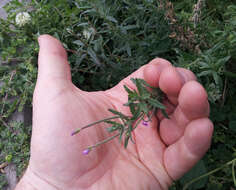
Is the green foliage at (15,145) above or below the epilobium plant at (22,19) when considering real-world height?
below

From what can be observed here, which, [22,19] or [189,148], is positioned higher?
[22,19]

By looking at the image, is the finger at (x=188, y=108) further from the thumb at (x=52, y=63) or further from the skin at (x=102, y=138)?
the thumb at (x=52, y=63)

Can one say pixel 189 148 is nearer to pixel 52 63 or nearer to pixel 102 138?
pixel 102 138

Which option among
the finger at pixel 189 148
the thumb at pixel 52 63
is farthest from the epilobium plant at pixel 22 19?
the finger at pixel 189 148

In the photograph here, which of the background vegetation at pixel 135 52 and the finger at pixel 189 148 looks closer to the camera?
the finger at pixel 189 148

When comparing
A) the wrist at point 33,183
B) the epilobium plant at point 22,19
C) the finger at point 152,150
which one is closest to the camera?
the wrist at point 33,183

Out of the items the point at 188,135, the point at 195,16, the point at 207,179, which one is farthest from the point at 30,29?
the point at 207,179

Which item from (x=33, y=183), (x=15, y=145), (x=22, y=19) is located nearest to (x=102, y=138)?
(x=33, y=183)
